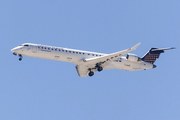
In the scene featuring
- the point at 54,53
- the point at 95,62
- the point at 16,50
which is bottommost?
the point at 95,62

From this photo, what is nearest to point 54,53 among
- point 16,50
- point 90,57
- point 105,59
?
point 16,50

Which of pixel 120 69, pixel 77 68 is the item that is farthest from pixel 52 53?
pixel 120 69

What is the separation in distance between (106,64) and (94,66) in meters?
1.28

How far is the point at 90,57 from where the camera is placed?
125 ft

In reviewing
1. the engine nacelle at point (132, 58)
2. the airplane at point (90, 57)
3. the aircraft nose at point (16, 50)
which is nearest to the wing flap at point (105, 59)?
the airplane at point (90, 57)

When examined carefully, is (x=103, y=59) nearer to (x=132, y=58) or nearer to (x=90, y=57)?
(x=90, y=57)

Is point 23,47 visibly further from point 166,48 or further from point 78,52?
point 166,48

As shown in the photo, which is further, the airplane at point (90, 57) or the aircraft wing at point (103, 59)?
the aircraft wing at point (103, 59)

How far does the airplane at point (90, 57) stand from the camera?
36.4 meters

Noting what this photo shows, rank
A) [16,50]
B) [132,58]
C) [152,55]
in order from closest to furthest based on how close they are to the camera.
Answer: [16,50] → [132,58] → [152,55]

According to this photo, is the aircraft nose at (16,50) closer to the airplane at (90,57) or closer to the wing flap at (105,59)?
the airplane at (90,57)

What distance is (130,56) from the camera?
3894cm

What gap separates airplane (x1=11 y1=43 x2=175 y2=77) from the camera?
36438 mm

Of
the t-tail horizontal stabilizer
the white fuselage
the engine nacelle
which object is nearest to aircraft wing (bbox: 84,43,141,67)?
the white fuselage
